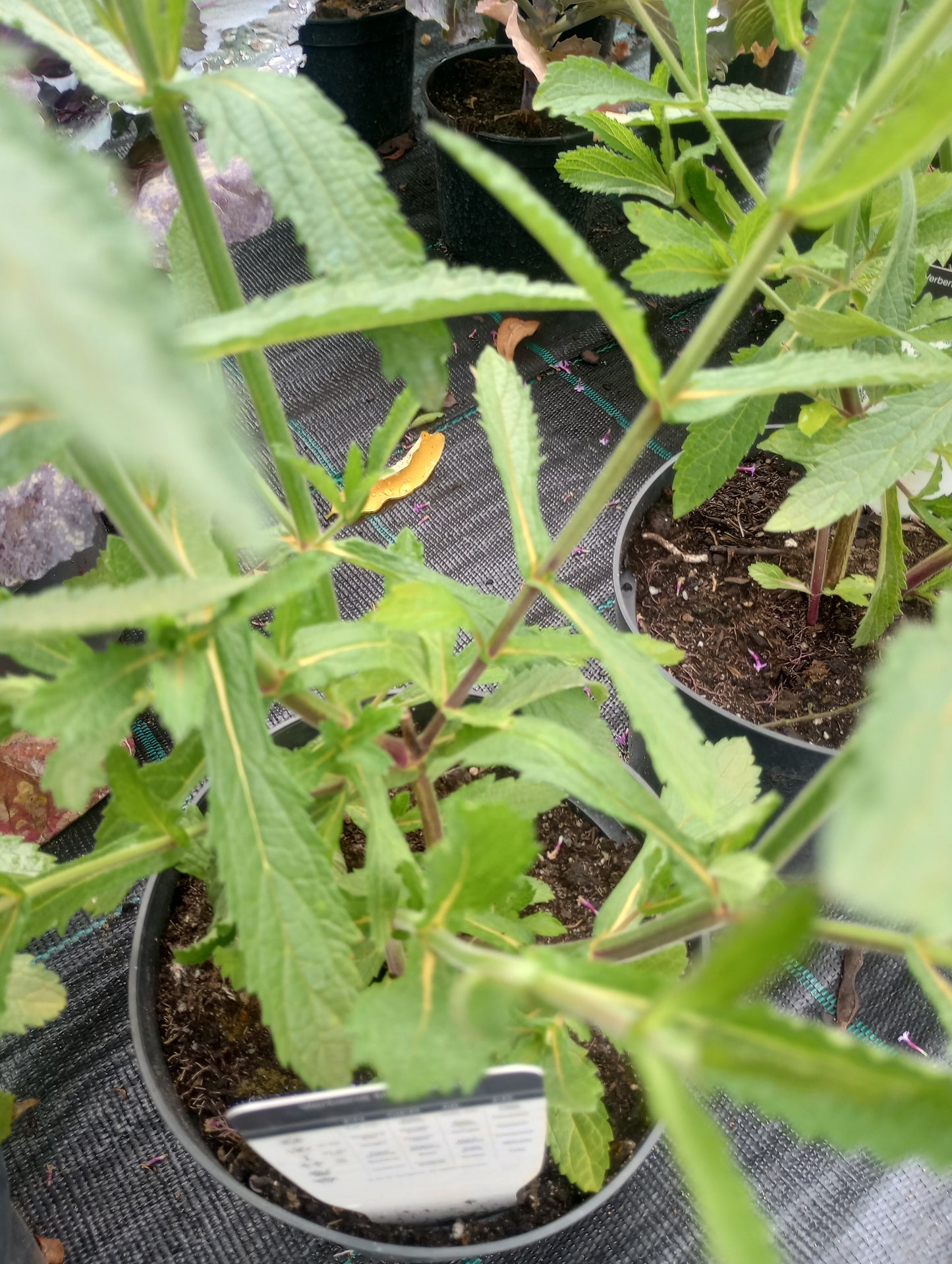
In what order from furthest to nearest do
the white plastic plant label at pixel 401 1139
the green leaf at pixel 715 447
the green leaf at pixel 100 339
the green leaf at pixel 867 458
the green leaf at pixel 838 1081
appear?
the green leaf at pixel 715 447, the green leaf at pixel 867 458, the white plastic plant label at pixel 401 1139, the green leaf at pixel 838 1081, the green leaf at pixel 100 339

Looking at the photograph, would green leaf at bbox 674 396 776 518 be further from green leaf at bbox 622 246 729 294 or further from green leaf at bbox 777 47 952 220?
green leaf at bbox 777 47 952 220

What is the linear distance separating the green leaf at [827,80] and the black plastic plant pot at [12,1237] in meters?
0.83

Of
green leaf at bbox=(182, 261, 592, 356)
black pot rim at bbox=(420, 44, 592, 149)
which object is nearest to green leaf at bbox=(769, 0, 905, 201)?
green leaf at bbox=(182, 261, 592, 356)

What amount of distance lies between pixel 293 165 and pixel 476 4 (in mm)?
1583

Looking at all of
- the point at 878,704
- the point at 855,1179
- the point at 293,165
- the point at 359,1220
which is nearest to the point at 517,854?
the point at 878,704

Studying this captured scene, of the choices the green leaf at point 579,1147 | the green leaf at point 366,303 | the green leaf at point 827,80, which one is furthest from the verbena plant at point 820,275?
the green leaf at point 579,1147

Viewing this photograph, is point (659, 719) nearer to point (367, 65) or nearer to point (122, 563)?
point (122, 563)

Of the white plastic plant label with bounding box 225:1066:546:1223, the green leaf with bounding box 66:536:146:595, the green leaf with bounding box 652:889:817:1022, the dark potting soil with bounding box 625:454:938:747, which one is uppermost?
the green leaf with bounding box 66:536:146:595

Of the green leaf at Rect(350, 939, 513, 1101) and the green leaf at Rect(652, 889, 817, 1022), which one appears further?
the green leaf at Rect(350, 939, 513, 1101)

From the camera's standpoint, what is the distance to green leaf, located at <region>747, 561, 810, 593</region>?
1058 mm

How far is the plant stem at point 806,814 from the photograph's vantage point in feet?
1.11

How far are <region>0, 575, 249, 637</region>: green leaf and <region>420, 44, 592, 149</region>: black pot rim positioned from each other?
1250 mm

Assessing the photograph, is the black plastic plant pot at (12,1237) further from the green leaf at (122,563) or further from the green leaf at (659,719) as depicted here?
the green leaf at (659,719)

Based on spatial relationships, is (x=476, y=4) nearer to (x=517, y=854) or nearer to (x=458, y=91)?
(x=458, y=91)
